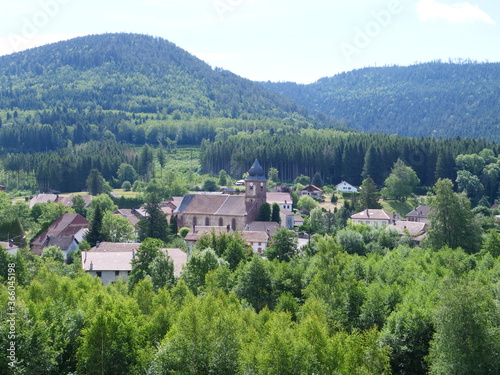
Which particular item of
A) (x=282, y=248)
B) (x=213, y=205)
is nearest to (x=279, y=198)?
(x=213, y=205)

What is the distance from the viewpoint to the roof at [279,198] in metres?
110

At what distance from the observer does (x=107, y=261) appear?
63281 mm

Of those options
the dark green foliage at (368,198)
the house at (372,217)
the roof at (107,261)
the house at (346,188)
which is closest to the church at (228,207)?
the house at (372,217)

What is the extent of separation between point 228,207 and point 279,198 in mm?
20279

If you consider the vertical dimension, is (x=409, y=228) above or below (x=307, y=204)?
above

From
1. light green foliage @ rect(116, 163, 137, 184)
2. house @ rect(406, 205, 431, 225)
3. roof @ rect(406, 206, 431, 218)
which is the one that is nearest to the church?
house @ rect(406, 205, 431, 225)

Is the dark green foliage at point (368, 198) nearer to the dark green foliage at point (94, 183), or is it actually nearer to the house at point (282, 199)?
the house at point (282, 199)

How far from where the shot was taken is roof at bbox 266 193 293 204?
109688 mm

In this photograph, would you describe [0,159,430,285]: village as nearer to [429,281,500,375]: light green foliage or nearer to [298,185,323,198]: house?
[298,185,323,198]: house

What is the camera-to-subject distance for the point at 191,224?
93562 mm

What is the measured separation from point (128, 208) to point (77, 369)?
80.3 metres

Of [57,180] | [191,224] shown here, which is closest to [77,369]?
[191,224]

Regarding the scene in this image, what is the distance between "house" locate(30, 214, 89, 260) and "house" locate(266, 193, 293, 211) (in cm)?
3353

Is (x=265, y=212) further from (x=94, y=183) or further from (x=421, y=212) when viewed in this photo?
(x=94, y=183)
